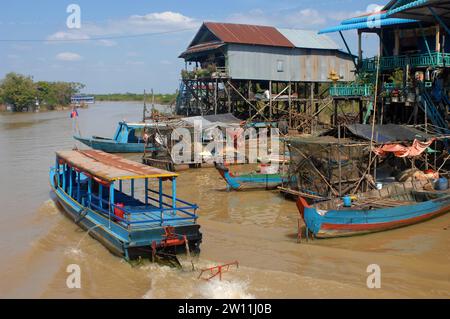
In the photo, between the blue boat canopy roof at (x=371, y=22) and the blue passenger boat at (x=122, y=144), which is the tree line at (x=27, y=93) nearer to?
the blue passenger boat at (x=122, y=144)

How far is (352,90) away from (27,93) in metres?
56.2

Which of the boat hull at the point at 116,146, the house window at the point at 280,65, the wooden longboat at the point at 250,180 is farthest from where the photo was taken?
the house window at the point at 280,65

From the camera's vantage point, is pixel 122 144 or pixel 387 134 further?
pixel 122 144

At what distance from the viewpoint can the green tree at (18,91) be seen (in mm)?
66812

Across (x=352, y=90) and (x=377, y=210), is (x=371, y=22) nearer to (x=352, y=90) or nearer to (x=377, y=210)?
(x=352, y=90)

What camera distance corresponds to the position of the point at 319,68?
1313 inches

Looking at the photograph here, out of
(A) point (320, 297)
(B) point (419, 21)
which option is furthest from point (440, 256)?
(B) point (419, 21)

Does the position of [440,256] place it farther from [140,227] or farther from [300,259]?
[140,227]

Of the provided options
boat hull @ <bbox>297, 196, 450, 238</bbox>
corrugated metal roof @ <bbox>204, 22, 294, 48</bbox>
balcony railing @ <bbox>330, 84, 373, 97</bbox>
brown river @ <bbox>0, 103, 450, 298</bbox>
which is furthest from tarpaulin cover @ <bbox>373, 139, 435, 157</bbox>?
corrugated metal roof @ <bbox>204, 22, 294, 48</bbox>

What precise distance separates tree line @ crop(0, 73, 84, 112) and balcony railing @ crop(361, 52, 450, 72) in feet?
182

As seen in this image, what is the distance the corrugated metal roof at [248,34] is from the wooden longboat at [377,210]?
17078 mm

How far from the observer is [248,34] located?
3105cm

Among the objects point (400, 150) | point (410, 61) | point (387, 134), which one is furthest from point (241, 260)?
point (410, 61)

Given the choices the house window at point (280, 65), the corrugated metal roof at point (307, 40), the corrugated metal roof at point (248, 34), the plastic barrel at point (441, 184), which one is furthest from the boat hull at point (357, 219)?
the corrugated metal roof at point (307, 40)
